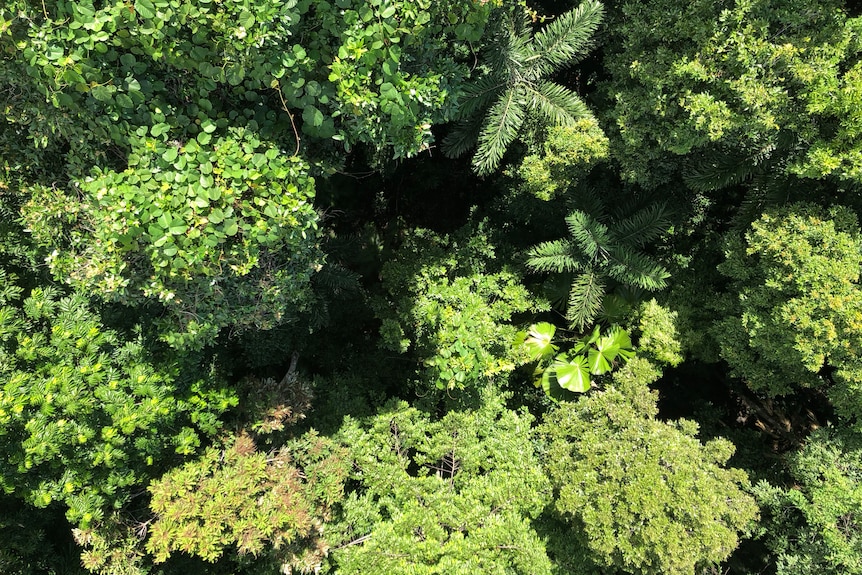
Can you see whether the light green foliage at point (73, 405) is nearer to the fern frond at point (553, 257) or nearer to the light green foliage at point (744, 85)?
the fern frond at point (553, 257)

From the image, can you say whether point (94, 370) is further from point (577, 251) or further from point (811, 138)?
point (811, 138)

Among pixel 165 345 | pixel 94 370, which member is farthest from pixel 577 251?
pixel 94 370

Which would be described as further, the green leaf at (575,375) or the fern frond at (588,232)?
the green leaf at (575,375)

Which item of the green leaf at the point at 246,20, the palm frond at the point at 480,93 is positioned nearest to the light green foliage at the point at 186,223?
the green leaf at the point at 246,20

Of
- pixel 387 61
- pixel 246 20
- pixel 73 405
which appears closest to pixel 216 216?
pixel 246 20

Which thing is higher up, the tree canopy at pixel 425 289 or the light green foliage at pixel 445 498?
the tree canopy at pixel 425 289

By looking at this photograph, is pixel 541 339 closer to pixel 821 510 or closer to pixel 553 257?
pixel 553 257

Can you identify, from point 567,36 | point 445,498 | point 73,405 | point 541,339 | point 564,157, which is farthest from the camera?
point 541,339
